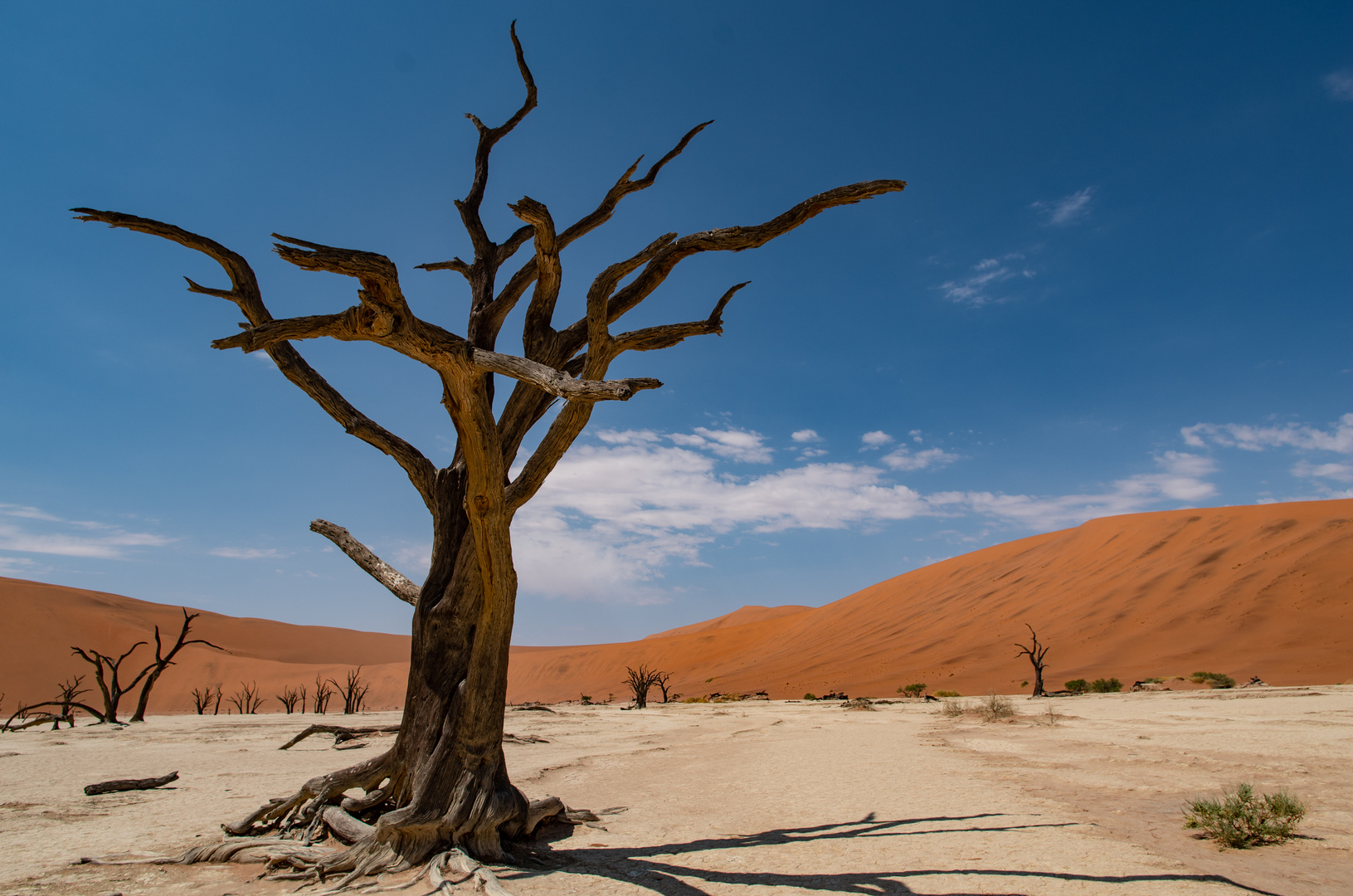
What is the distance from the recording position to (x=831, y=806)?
5891 mm

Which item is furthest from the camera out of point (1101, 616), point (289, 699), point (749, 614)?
point (749, 614)

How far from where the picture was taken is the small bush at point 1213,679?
20844 mm

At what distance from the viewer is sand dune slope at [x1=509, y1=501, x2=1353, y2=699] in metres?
25.9

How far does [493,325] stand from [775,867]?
12.9 ft

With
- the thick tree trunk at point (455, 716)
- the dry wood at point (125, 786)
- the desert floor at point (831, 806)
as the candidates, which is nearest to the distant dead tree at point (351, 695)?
the desert floor at point (831, 806)

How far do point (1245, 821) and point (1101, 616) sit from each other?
33.0 metres

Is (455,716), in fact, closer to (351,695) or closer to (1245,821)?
(1245,821)

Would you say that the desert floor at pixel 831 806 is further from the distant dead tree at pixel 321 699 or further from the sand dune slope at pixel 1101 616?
the sand dune slope at pixel 1101 616

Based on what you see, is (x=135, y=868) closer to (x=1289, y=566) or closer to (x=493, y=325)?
(x=493, y=325)

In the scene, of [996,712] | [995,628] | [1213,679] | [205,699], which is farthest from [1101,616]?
[205,699]

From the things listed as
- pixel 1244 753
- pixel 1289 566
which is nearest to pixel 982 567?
pixel 1289 566

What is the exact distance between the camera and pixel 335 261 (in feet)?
10.1

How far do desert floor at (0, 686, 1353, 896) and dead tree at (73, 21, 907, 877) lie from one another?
58cm

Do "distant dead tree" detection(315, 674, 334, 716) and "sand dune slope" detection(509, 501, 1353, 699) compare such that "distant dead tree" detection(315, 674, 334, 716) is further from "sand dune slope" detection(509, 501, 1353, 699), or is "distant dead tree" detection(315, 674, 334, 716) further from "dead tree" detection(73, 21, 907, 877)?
"dead tree" detection(73, 21, 907, 877)
